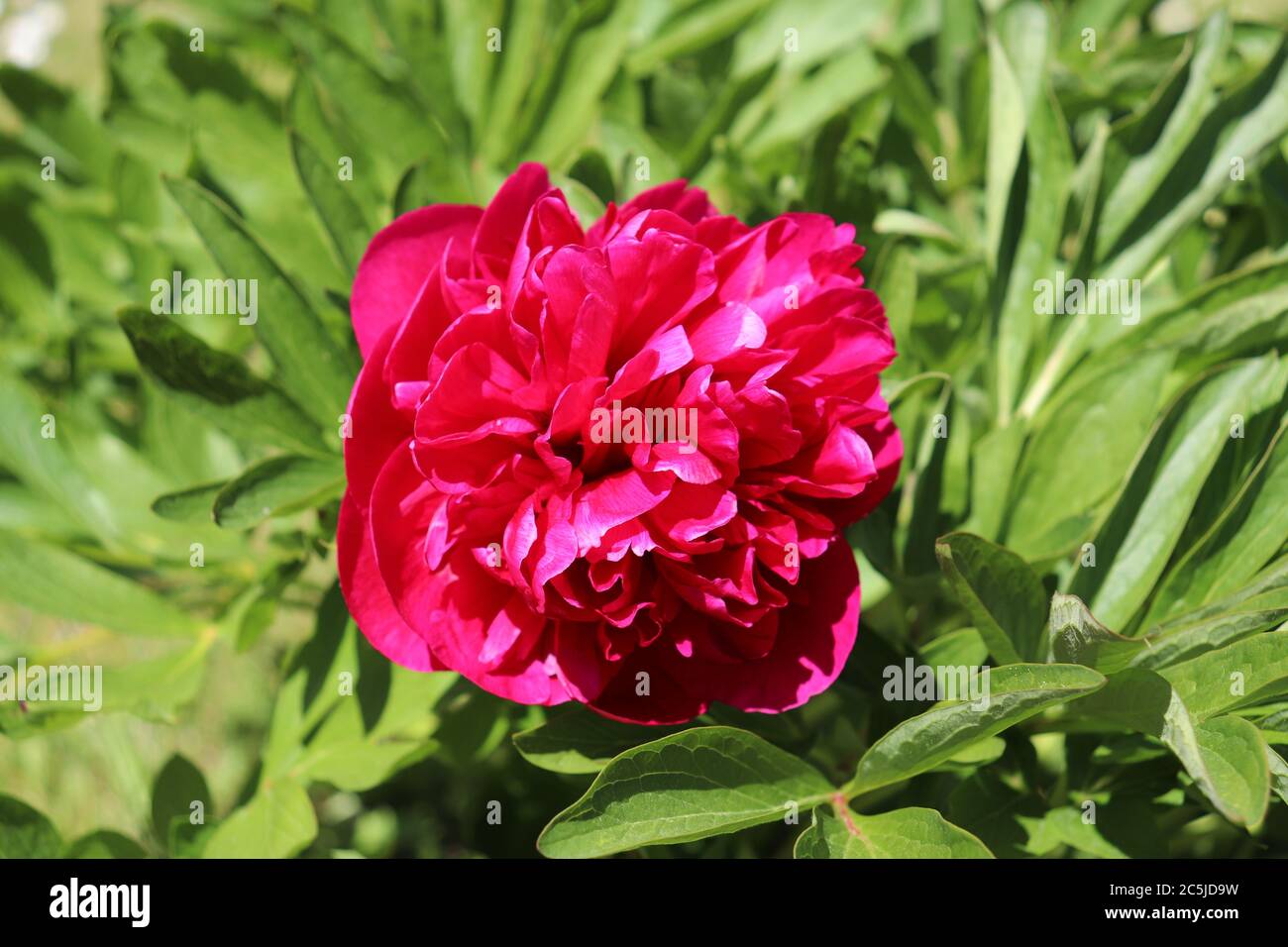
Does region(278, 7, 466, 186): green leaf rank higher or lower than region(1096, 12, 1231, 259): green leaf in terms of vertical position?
higher

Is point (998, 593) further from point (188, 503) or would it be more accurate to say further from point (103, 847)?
point (103, 847)

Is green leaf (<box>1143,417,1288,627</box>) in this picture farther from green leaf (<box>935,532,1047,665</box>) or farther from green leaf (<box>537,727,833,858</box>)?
green leaf (<box>537,727,833,858</box>)

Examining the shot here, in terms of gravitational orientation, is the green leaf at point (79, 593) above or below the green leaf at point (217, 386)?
below

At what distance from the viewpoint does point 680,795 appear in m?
0.85

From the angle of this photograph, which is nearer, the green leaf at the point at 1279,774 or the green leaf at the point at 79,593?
the green leaf at the point at 1279,774

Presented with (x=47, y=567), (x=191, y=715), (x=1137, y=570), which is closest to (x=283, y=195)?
(x=47, y=567)

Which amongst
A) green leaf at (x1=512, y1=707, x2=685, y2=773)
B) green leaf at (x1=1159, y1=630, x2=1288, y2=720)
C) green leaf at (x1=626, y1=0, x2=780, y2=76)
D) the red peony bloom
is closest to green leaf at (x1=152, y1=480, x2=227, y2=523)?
the red peony bloom

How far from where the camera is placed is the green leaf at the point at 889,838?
0.84 m

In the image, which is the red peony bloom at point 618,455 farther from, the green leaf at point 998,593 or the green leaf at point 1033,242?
the green leaf at point 1033,242

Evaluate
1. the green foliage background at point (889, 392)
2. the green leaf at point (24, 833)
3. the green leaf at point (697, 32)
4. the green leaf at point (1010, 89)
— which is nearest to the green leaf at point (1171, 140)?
the green foliage background at point (889, 392)

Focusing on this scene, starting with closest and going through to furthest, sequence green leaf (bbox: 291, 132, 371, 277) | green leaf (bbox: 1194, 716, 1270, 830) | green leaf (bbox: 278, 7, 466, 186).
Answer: green leaf (bbox: 1194, 716, 1270, 830), green leaf (bbox: 291, 132, 371, 277), green leaf (bbox: 278, 7, 466, 186)

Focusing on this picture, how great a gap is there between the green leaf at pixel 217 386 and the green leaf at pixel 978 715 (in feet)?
2.02

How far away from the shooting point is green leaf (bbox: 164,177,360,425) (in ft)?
3.31

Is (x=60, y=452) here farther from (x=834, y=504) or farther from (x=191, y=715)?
(x=191, y=715)
